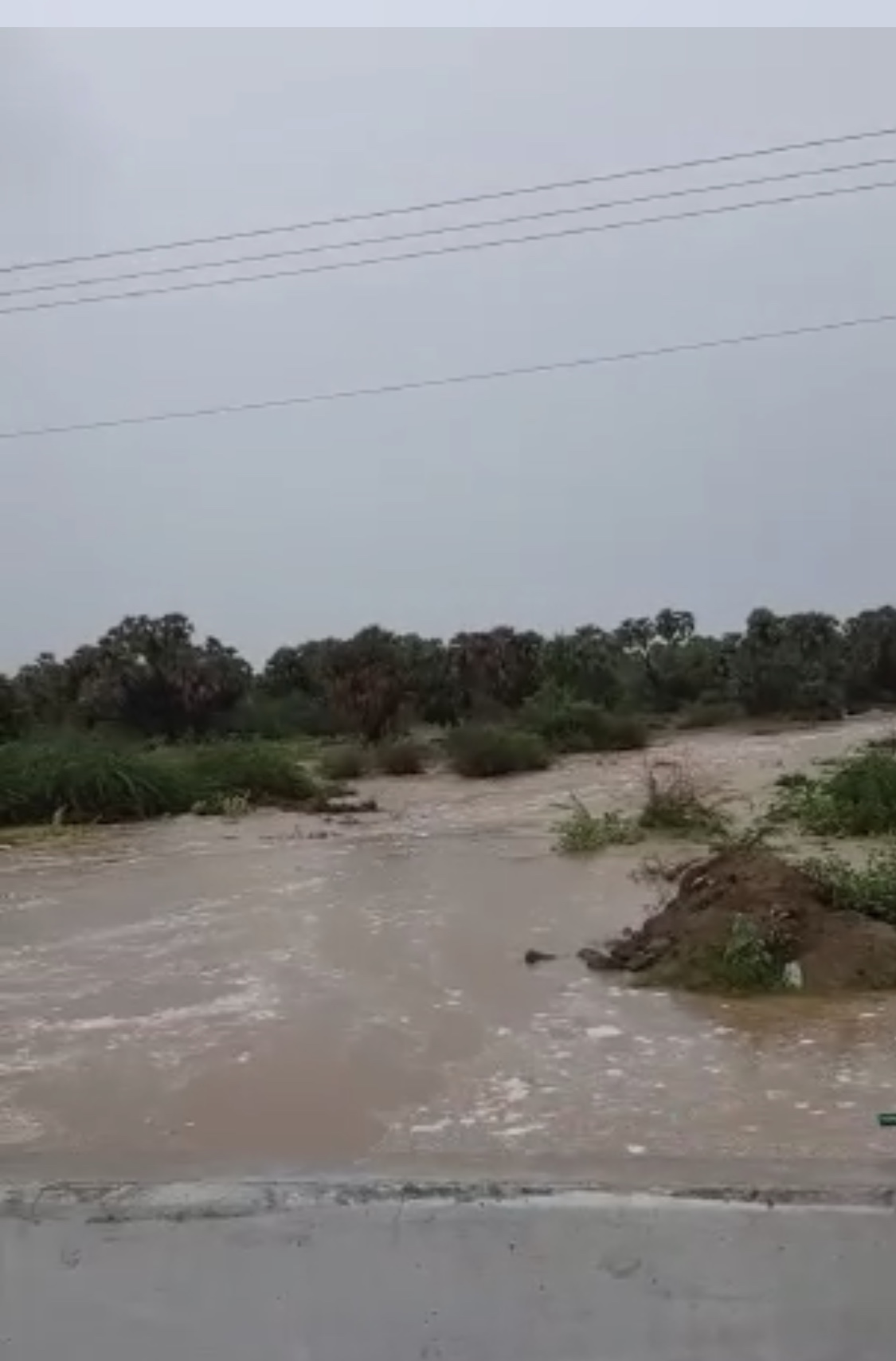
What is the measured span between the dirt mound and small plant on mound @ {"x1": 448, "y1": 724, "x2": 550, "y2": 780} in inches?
636

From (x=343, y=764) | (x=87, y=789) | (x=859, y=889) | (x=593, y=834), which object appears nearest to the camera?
(x=859, y=889)

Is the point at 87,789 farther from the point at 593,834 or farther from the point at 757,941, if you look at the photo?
the point at 757,941

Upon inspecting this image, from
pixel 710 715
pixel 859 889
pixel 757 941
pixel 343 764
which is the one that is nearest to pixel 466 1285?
pixel 757 941

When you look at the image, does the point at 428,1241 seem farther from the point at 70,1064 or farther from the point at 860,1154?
the point at 70,1064

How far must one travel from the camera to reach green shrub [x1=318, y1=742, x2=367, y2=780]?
28.3 meters

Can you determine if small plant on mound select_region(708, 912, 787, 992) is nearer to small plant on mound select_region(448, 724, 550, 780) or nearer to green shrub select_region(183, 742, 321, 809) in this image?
green shrub select_region(183, 742, 321, 809)

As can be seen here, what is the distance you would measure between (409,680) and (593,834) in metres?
18.8

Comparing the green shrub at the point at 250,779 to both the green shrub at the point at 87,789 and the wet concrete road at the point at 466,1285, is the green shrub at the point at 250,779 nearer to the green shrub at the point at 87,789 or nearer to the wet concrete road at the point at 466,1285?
the green shrub at the point at 87,789

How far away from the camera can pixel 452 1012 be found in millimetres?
10008

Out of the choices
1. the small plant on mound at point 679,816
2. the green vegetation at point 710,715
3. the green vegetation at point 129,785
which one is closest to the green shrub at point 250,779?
the green vegetation at point 129,785

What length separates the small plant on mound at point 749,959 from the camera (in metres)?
9.93

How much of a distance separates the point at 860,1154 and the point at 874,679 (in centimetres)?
3952

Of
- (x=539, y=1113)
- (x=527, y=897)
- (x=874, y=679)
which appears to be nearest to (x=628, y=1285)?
(x=539, y=1113)

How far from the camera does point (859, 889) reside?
1124 cm
